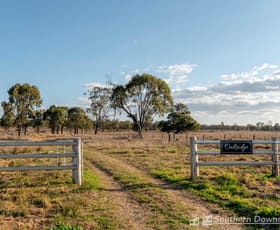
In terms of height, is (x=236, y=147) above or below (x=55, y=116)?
below

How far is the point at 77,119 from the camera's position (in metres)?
71.2

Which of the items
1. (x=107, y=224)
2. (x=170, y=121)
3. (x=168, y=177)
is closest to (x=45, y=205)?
(x=107, y=224)

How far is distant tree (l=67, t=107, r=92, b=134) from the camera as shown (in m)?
71.1

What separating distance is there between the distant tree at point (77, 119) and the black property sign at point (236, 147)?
63.4 metres

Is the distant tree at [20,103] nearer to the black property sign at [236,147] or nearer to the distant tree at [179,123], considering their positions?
the distant tree at [179,123]

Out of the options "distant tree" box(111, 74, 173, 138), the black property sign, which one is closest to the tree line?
"distant tree" box(111, 74, 173, 138)

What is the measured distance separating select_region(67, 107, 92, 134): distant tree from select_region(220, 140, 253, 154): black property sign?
63.4 metres

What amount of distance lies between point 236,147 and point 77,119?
64091 mm

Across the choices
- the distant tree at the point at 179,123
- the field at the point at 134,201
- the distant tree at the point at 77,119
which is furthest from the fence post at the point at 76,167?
the distant tree at the point at 77,119

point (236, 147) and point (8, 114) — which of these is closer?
point (236, 147)

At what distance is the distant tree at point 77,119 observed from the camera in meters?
71.1

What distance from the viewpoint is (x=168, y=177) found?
10062 mm

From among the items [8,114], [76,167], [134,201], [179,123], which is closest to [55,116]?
[8,114]

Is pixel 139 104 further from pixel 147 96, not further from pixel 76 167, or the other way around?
pixel 76 167
